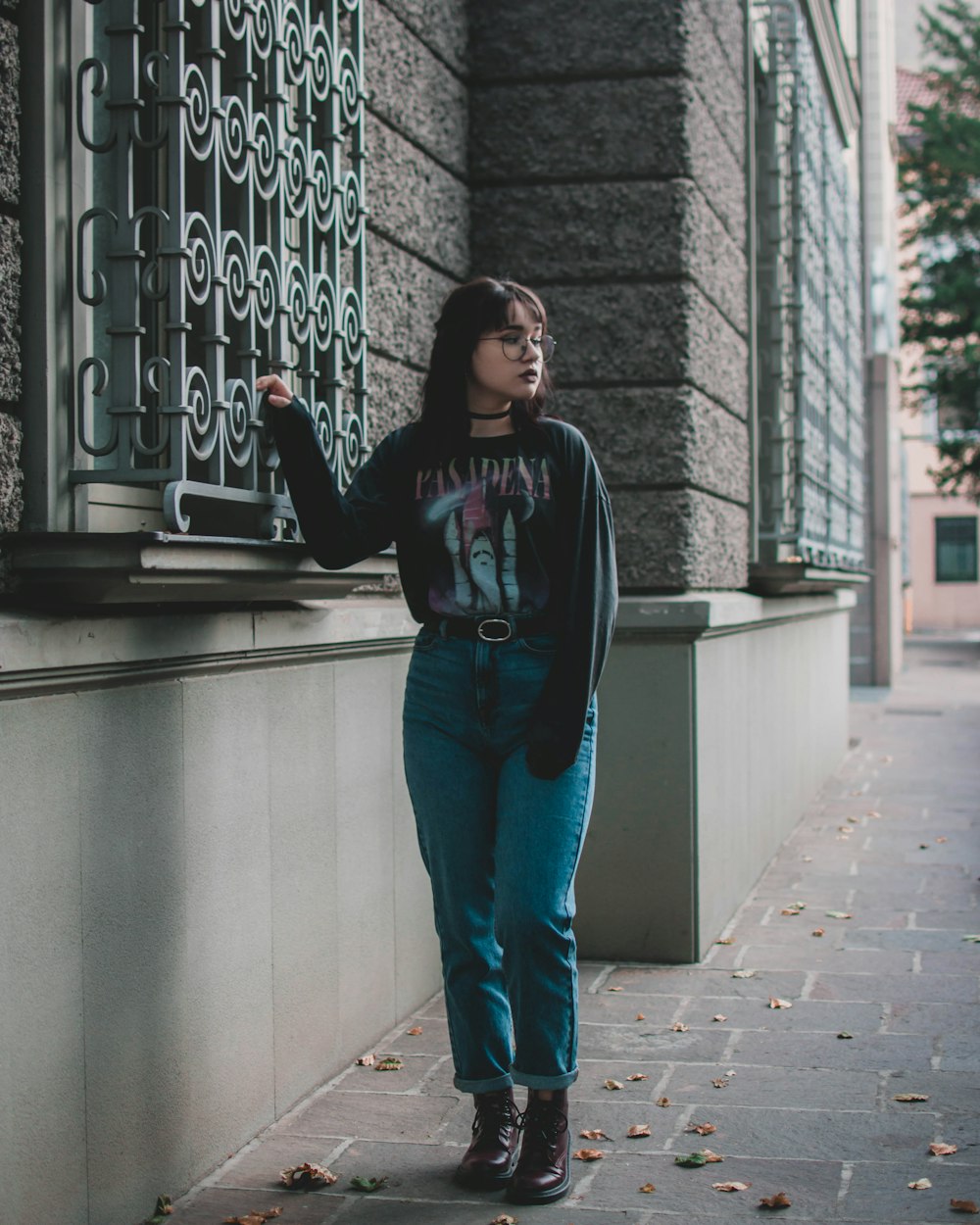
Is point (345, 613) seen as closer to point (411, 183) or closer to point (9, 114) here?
point (411, 183)

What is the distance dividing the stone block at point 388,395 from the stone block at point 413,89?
752 millimetres

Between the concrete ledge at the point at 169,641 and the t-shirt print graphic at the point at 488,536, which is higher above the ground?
the t-shirt print graphic at the point at 488,536

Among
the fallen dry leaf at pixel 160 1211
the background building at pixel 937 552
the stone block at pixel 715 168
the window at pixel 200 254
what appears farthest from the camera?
the background building at pixel 937 552

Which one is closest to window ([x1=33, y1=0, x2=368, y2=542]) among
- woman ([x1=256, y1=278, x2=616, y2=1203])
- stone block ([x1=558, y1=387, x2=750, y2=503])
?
woman ([x1=256, y1=278, x2=616, y2=1203])

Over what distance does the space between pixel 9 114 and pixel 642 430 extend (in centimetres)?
320

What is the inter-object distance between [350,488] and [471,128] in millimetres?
2754

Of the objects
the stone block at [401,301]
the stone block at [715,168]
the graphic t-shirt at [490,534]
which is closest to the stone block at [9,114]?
the graphic t-shirt at [490,534]

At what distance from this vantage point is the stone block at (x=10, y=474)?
9.43 ft

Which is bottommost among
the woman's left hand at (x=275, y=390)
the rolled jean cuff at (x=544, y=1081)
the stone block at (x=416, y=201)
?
the rolled jean cuff at (x=544, y=1081)

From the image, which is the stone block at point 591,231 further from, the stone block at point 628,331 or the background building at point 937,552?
the background building at point 937,552

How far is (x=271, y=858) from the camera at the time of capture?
3861mm

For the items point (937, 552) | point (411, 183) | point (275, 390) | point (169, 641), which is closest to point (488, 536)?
point (275, 390)

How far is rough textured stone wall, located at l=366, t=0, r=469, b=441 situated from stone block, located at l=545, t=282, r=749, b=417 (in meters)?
0.42

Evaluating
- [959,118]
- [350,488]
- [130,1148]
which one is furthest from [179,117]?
[959,118]
